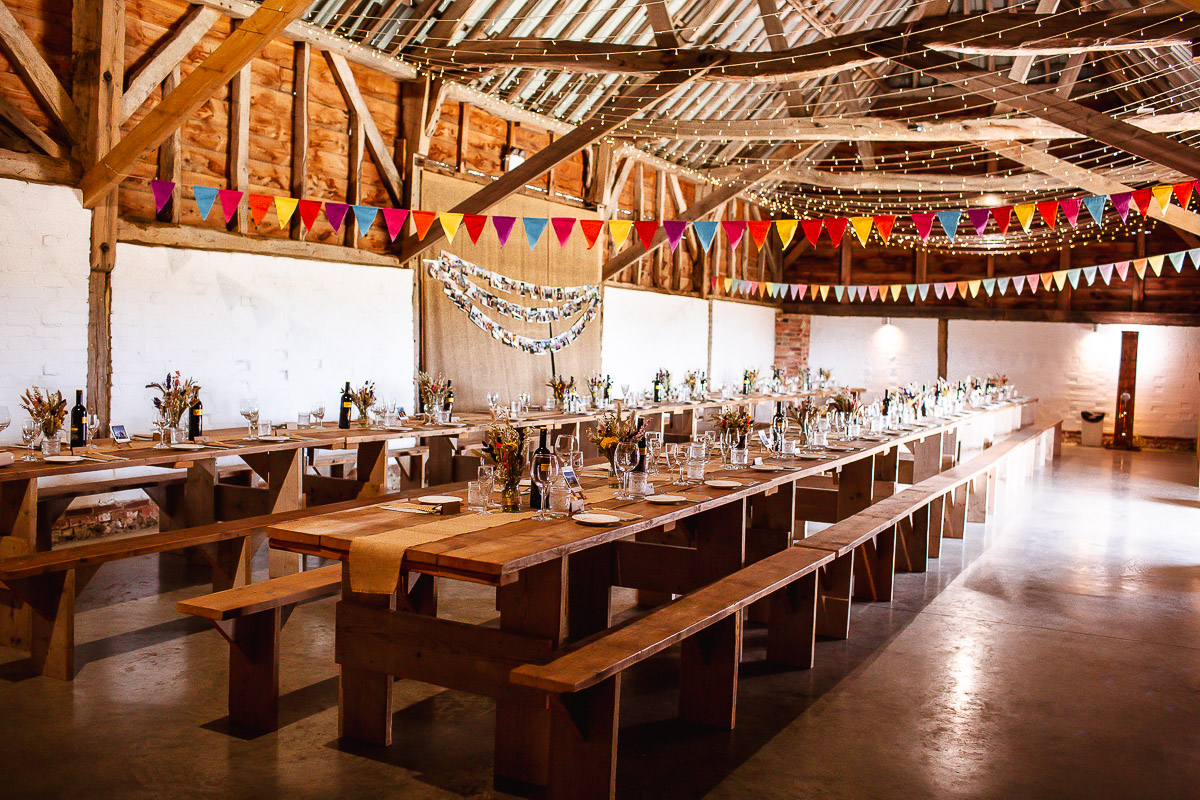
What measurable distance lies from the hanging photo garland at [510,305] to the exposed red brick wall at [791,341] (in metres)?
6.54

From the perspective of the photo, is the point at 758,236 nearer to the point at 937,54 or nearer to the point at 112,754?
the point at 937,54

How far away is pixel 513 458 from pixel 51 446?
249cm

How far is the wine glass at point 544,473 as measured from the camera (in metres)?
3.45

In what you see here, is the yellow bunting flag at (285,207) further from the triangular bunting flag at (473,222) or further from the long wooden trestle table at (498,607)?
the long wooden trestle table at (498,607)

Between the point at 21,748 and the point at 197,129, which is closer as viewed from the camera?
the point at 21,748

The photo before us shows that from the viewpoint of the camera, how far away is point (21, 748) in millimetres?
3121

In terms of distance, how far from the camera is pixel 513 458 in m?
3.44

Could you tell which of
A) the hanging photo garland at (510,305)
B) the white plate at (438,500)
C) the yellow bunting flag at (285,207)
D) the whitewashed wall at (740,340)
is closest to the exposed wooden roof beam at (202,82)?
the yellow bunting flag at (285,207)

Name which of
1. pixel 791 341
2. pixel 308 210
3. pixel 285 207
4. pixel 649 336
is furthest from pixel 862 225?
pixel 791 341

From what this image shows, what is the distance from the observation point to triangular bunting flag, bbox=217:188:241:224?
22.4 ft

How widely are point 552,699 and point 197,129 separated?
5.88 m

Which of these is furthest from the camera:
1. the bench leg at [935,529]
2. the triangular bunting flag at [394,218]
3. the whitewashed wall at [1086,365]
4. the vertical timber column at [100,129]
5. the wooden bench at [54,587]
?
the whitewashed wall at [1086,365]

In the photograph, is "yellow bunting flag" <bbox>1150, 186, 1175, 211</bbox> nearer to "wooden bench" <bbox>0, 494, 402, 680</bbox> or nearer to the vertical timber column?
"wooden bench" <bbox>0, 494, 402, 680</bbox>

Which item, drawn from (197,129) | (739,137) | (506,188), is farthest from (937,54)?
(197,129)
